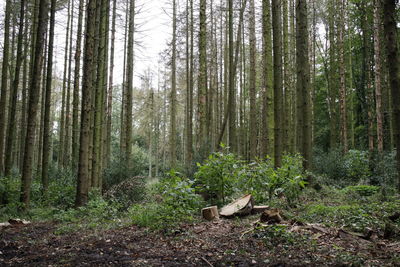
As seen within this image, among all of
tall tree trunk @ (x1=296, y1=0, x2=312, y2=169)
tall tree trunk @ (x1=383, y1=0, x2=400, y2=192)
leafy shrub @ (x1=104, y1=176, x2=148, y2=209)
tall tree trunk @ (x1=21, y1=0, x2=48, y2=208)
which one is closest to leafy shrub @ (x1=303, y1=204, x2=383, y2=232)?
tall tree trunk @ (x1=383, y1=0, x2=400, y2=192)

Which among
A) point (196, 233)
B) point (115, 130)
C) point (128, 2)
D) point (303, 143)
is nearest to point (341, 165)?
point (303, 143)

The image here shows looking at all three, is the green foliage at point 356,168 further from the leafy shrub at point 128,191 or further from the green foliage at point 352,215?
the leafy shrub at point 128,191

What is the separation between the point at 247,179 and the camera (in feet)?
22.2

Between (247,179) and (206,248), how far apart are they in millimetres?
2989

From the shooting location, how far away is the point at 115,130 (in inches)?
1383

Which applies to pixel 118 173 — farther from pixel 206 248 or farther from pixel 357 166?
pixel 357 166

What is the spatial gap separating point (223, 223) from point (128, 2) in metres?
13.4

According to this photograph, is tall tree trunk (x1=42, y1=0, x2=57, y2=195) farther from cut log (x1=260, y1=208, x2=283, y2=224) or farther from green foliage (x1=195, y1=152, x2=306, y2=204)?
cut log (x1=260, y1=208, x2=283, y2=224)

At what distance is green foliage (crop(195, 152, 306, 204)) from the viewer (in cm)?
636

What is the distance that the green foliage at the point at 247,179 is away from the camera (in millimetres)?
6355

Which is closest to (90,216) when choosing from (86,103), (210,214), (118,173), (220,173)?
(86,103)

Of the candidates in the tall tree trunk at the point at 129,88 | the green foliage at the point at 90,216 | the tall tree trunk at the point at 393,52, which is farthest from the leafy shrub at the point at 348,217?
the tall tree trunk at the point at 129,88

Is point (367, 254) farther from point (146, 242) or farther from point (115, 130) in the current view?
point (115, 130)

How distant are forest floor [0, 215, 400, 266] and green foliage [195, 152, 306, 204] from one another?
1.29m
